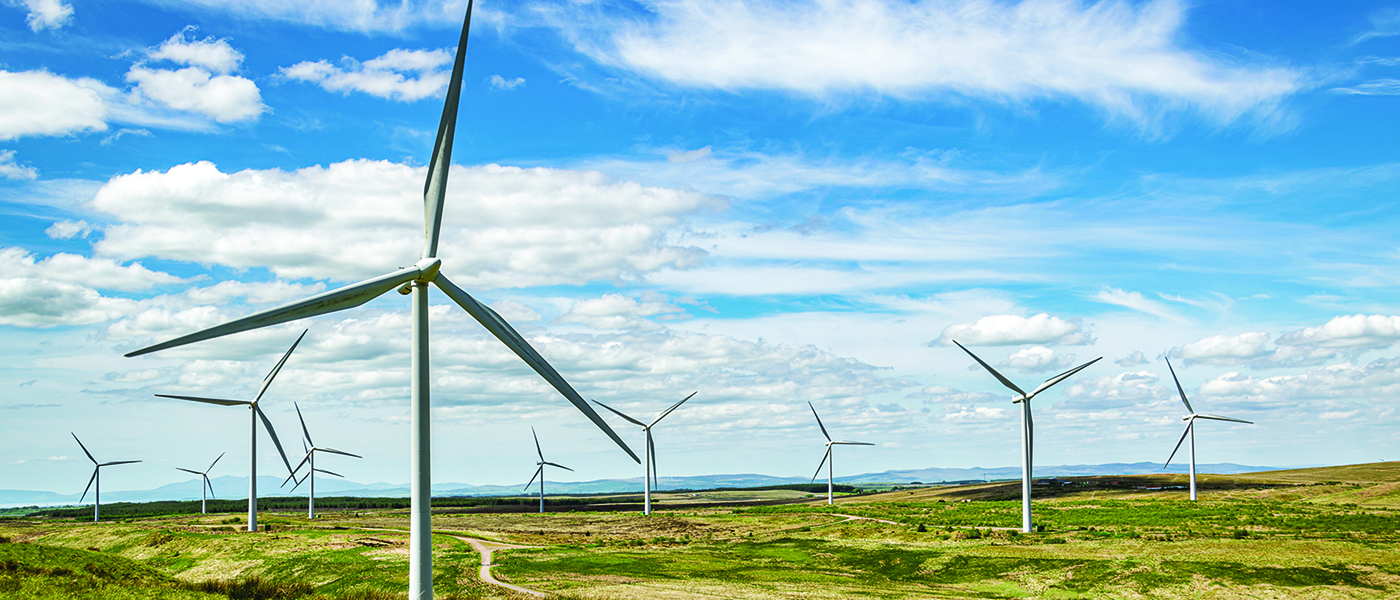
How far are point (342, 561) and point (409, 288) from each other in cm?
4365

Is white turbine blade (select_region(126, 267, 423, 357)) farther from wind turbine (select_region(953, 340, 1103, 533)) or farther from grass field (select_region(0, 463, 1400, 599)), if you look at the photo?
wind turbine (select_region(953, 340, 1103, 533))

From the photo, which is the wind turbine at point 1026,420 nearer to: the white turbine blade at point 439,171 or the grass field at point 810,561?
the grass field at point 810,561

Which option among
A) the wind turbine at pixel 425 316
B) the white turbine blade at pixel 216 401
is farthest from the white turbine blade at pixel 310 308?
the white turbine blade at pixel 216 401

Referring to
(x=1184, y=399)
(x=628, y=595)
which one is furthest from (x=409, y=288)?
(x=1184, y=399)

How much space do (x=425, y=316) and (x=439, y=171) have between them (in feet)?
19.7

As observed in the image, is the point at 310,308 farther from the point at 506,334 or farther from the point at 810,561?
the point at 810,561

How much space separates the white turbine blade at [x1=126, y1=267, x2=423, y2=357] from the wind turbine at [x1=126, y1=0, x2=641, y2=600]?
0.02 metres

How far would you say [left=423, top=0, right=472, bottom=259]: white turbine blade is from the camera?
3222 centimetres

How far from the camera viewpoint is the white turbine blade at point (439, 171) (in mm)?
32219

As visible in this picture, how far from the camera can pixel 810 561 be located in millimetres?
69625

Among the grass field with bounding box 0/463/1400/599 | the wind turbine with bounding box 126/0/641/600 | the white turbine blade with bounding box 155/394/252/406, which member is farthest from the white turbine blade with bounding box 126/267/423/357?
the white turbine blade with bounding box 155/394/252/406

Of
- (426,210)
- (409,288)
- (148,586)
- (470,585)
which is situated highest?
(426,210)

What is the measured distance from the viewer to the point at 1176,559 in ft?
190

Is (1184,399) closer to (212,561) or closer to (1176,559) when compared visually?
(1176,559)
